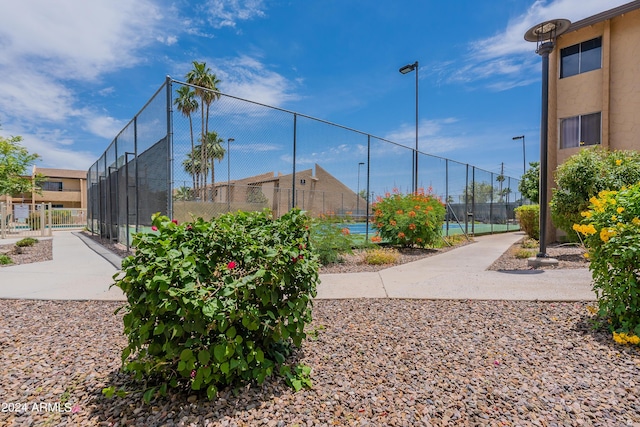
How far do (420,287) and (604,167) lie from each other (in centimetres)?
584

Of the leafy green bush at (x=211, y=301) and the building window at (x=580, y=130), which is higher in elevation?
the building window at (x=580, y=130)

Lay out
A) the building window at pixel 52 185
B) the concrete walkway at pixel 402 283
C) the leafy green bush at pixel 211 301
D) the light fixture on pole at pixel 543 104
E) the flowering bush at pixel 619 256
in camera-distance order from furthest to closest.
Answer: the building window at pixel 52 185, the light fixture on pole at pixel 543 104, the concrete walkway at pixel 402 283, the flowering bush at pixel 619 256, the leafy green bush at pixel 211 301

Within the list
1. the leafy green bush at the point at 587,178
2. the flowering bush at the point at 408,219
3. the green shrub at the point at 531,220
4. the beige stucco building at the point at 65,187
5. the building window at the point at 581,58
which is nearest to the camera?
the leafy green bush at the point at 587,178

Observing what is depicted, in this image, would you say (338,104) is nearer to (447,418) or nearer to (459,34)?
(459,34)

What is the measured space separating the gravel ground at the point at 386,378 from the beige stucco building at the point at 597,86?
882 cm

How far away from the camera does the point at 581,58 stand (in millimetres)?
9836

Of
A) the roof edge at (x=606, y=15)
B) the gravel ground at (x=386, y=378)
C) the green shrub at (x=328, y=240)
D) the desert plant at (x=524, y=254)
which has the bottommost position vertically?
the gravel ground at (x=386, y=378)

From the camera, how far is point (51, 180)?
117ft

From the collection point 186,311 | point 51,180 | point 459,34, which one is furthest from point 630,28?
point 51,180

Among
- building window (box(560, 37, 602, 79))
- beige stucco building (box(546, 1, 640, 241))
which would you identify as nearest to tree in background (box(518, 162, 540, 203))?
beige stucco building (box(546, 1, 640, 241))

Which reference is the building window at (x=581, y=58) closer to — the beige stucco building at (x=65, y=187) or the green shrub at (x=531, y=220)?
the green shrub at (x=531, y=220)

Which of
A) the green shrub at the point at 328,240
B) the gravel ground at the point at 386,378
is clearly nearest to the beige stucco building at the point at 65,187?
the green shrub at the point at 328,240

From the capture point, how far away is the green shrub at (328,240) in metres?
6.66

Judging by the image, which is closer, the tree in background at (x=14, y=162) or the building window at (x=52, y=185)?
the tree in background at (x=14, y=162)
